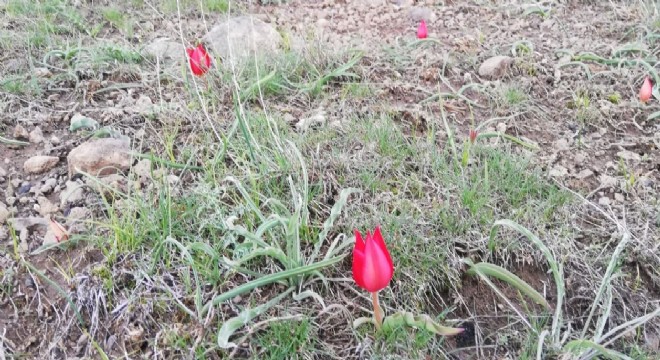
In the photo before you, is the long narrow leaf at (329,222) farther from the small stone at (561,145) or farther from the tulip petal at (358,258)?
the small stone at (561,145)

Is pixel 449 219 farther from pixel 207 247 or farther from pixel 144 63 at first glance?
pixel 144 63

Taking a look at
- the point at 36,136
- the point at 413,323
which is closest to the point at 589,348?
the point at 413,323

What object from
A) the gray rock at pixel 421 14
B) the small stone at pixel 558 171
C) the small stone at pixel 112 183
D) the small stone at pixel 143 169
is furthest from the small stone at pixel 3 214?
the gray rock at pixel 421 14

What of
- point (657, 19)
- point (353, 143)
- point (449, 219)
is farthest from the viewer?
point (657, 19)

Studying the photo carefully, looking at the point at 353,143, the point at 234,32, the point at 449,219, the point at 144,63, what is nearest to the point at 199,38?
the point at 234,32

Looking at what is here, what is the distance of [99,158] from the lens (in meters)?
1.74

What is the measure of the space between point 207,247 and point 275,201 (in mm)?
200

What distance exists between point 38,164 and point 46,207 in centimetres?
21

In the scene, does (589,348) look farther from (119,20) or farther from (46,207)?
(119,20)

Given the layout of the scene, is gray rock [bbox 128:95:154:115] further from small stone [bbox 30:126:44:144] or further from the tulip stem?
the tulip stem

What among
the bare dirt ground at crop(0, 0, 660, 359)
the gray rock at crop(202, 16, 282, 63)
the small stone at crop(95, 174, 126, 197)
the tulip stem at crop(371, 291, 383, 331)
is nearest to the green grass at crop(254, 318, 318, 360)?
the bare dirt ground at crop(0, 0, 660, 359)

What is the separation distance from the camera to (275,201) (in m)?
1.44

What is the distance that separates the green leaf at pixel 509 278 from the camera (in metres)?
1.29

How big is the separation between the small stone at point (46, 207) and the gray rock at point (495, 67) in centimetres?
162
